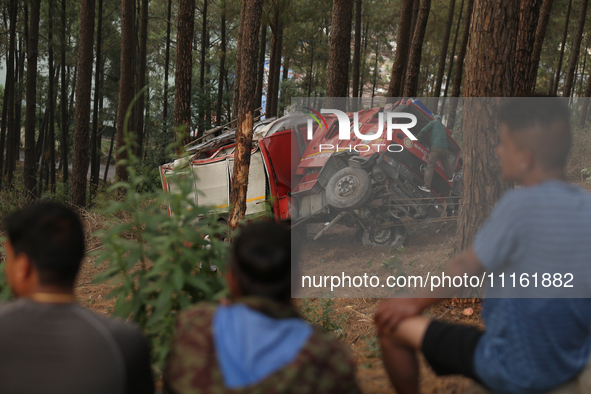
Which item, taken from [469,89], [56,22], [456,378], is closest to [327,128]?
[469,89]

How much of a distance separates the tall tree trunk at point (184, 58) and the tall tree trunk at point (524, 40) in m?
7.35

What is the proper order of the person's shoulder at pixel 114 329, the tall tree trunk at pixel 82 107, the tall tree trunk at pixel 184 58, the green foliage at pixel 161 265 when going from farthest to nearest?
the tall tree trunk at pixel 82 107, the tall tree trunk at pixel 184 58, the green foliage at pixel 161 265, the person's shoulder at pixel 114 329

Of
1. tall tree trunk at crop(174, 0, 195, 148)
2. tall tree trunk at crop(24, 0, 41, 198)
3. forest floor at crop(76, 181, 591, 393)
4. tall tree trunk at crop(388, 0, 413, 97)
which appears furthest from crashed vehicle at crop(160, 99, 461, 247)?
tall tree trunk at crop(24, 0, 41, 198)

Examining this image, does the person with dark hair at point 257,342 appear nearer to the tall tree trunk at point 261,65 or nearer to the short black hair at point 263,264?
the short black hair at point 263,264

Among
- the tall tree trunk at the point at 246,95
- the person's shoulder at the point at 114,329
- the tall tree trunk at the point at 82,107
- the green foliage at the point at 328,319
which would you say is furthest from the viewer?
the tall tree trunk at the point at 82,107

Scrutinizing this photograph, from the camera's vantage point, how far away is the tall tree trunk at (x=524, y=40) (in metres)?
6.16

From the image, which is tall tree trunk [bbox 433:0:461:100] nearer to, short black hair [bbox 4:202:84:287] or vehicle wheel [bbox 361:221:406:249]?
vehicle wheel [bbox 361:221:406:249]

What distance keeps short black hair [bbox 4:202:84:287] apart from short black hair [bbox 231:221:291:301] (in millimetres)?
691

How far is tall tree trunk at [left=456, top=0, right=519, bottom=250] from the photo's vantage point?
5090mm

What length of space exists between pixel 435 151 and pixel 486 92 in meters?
3.97

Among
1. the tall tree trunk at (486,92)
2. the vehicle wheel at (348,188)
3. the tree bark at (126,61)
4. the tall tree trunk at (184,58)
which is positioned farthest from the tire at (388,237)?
the tree bark at (126,61)

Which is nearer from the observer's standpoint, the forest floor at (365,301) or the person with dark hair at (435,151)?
the forest floor at (365,301)

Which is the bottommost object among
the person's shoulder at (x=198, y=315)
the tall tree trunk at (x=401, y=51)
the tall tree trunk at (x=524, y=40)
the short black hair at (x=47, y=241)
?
the person's shoulder at (x=198, y=315)

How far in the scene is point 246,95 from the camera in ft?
23.7
